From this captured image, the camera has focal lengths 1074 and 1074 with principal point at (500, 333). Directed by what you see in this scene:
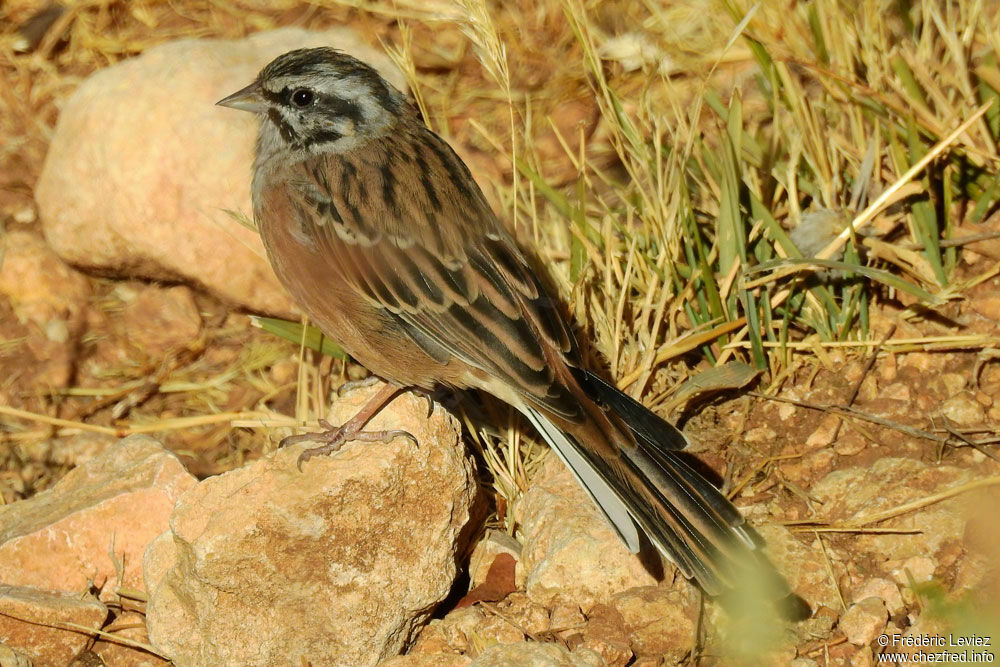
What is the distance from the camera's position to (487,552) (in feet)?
12.2

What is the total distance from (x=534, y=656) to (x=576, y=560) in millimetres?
427

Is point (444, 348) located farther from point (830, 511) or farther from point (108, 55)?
point (108, 55)

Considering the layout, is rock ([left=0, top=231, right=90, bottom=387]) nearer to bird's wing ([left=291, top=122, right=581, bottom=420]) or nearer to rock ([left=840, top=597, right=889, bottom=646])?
bird's wing ([left=291, top=122, right=581, bottom=420])

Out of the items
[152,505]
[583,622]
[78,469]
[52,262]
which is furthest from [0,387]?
[583,622]

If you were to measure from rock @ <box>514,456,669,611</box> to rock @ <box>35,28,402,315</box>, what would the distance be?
1.95 meters

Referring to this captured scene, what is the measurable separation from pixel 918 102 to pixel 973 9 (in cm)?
68

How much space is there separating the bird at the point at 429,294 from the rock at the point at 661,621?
159 millimetres

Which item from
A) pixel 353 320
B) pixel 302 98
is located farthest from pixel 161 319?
pixel 353 320

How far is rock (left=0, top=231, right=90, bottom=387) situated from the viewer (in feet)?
16.4

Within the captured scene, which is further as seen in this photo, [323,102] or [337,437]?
[323,102]

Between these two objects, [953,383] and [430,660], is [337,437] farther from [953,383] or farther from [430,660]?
[953,383]

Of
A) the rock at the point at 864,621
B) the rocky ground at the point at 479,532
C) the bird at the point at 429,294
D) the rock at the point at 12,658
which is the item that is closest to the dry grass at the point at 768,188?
the rocky ground at the point at 479,532

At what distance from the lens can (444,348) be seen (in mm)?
3734

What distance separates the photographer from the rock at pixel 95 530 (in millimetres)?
3670
